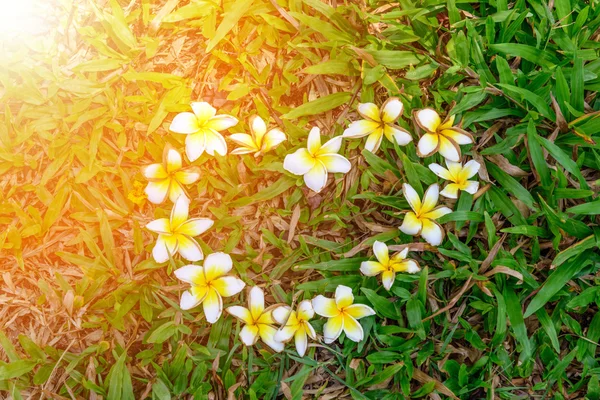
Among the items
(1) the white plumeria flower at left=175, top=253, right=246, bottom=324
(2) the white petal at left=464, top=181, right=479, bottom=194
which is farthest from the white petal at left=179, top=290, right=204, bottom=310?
(2) the white petal at left=464, top=181, right=479, bottom=194

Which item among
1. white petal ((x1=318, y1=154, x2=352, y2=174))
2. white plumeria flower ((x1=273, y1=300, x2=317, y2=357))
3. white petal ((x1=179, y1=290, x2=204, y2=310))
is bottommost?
white plumeria flower ((x1=273, y1=300, x2=317, y2=357))

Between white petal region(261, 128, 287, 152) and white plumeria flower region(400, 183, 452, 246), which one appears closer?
white plumeria flower region(400, 183, 452, 246)

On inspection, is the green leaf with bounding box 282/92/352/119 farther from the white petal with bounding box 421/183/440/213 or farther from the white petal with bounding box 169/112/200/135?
the white petal with bounding box 421/183/440/213

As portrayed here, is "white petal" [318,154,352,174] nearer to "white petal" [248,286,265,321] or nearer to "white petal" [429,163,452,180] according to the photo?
"white petal" [429,163,452,180]

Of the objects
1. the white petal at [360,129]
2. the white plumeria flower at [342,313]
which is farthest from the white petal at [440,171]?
the white plumeria flower at [342,313]

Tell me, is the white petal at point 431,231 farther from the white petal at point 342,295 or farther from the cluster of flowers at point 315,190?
the white petal at point 342,295

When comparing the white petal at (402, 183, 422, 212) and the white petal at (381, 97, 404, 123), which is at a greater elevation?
the white petal at (381, 97, 404, 123)

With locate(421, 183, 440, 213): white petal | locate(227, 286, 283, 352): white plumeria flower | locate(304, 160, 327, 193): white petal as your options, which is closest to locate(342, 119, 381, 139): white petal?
locate(304, 160, 327, 193): white petal
